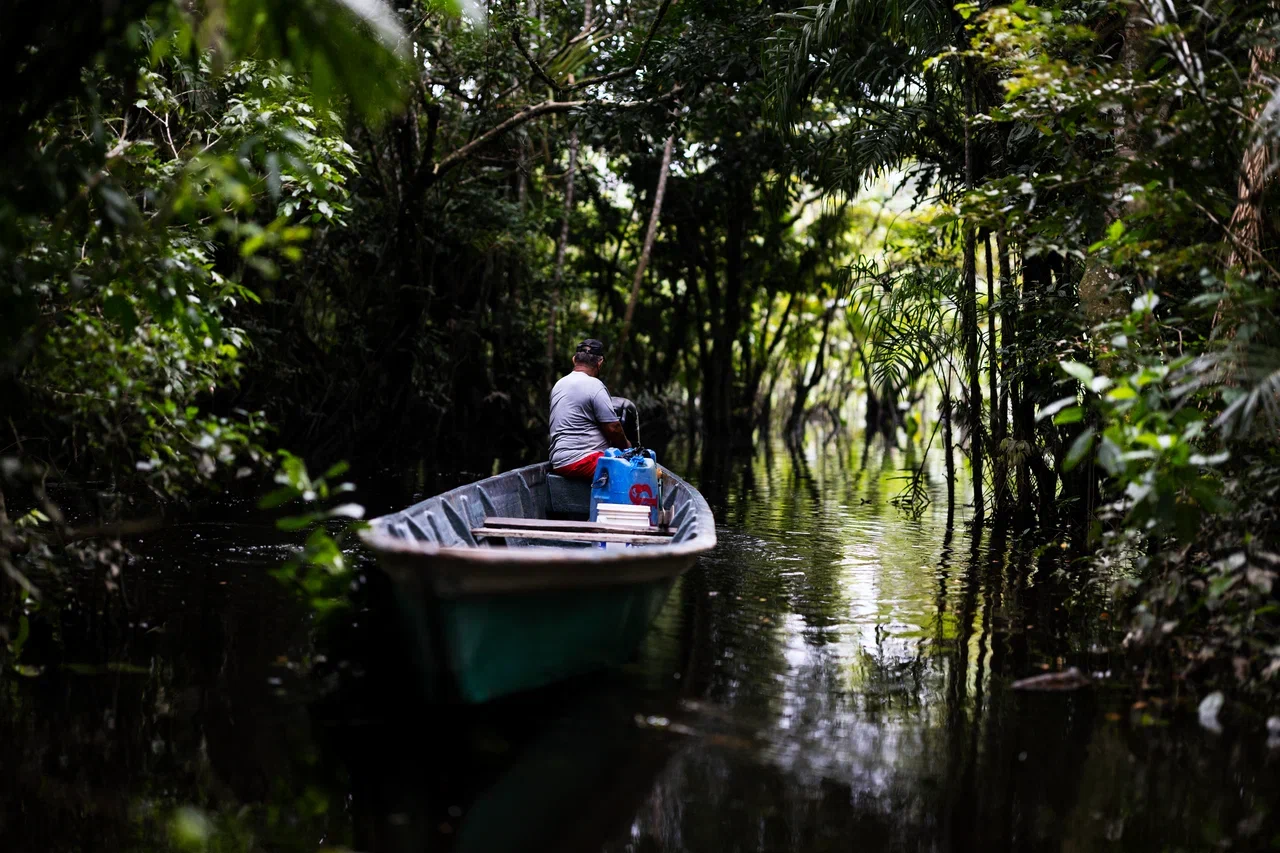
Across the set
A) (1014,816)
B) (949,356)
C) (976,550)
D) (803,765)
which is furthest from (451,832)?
(949,356)

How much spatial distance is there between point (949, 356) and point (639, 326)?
714 inches

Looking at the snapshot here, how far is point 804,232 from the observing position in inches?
1110

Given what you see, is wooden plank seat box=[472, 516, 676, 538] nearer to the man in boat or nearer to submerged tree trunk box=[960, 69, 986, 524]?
the man in boat

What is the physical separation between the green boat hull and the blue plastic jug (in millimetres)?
2499

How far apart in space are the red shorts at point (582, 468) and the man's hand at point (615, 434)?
0.46 feet

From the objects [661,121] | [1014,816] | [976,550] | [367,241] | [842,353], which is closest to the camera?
[1014,816]

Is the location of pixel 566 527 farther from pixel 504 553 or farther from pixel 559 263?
pixel 559 263

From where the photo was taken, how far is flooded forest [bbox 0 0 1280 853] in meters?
4.25

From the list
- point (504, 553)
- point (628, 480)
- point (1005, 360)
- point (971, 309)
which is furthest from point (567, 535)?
point (971, 309)

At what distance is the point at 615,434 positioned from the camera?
30.1ft

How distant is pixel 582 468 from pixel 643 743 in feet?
14.7

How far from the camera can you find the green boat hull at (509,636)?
15.8 feet

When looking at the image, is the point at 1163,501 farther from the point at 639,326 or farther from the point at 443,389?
the point at 639,326

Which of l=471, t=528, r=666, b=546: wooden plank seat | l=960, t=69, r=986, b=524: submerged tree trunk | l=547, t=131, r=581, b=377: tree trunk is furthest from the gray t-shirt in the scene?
l=547, t=131, r=581, b=377: tree trunk
